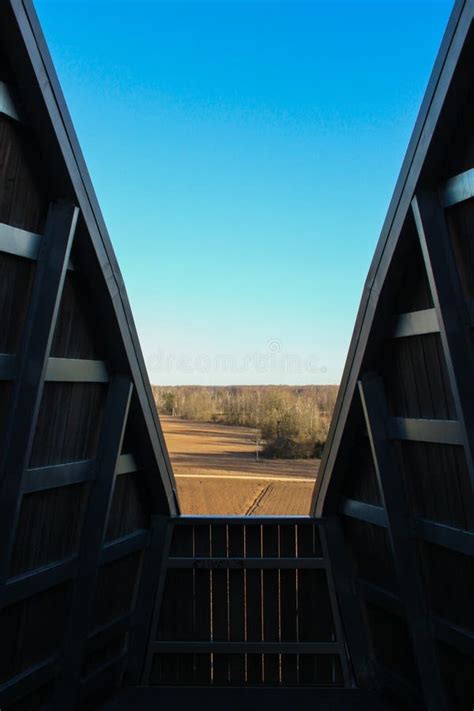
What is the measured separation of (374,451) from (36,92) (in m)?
2.57

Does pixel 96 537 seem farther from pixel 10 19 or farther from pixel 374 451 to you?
pixel 10 19

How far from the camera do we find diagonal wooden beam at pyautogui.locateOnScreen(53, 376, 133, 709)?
3777 millimetres

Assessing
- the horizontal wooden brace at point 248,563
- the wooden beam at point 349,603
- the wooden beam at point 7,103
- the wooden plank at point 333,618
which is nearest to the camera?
the wooden beam at point 7,103

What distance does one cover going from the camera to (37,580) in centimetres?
338

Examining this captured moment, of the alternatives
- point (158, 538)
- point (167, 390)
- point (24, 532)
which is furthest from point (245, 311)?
point (24, 532)

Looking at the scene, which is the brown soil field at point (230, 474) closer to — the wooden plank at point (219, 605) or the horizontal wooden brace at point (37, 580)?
the wooden plank at point (219, 605)

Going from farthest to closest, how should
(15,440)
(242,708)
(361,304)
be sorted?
(242,708)
(361,304)
(15,440)

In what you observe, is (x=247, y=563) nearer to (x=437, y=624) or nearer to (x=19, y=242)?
(x=437, y=624)

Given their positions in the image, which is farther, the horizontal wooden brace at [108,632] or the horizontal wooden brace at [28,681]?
the horizontal wooden brace at [108,632]

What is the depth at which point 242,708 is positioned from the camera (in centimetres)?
423

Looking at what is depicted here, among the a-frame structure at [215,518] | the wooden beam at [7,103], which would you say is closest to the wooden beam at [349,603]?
the a-frame structure at [215,518]

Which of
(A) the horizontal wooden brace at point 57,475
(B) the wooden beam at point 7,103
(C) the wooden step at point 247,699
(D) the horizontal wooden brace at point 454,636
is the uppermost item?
(B) the wooden beam at point 7,103

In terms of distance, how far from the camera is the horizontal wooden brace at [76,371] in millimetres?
3213

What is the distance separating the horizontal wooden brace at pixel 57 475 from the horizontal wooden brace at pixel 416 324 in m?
1.88
